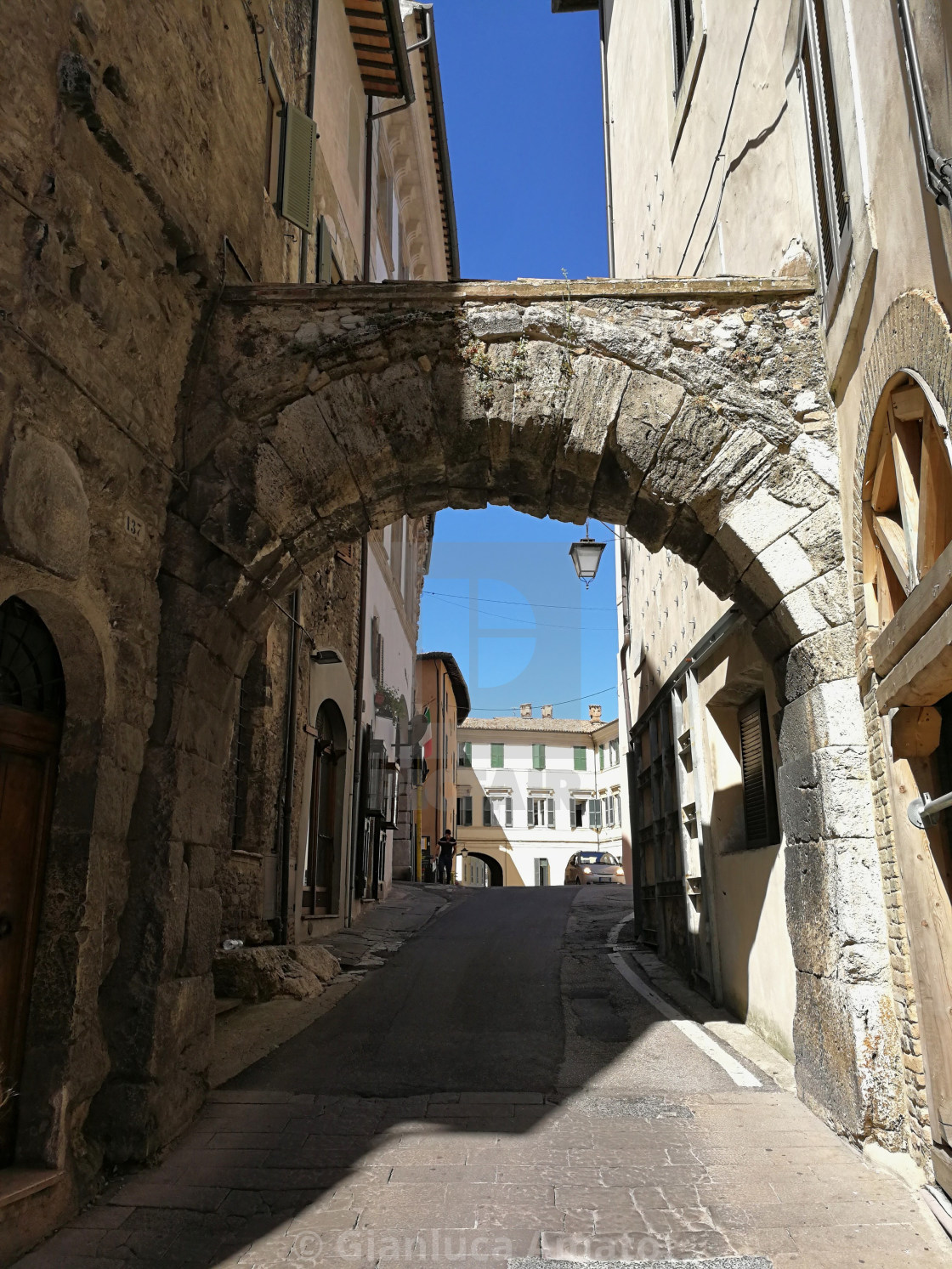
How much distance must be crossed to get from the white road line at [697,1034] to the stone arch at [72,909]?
9.55 ft

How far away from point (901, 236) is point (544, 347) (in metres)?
1.98

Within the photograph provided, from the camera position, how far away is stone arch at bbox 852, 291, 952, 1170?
290 cm

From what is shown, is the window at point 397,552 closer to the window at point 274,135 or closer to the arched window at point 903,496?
the window at point 274,135

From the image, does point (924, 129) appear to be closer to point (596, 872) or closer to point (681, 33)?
point (681, 33)

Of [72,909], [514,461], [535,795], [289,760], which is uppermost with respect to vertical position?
[535,795]

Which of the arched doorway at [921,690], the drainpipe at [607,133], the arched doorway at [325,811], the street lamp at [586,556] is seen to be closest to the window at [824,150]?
the arched doorway at [921,690]

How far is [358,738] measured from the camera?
11.6 meters

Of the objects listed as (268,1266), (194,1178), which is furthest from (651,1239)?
(194,1178)

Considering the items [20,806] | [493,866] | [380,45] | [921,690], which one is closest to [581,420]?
[921,690]

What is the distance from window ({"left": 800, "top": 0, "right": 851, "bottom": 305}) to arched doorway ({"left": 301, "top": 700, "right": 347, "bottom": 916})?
20.6ft

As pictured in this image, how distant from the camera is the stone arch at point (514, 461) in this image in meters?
4.28

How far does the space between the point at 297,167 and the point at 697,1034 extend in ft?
21.5

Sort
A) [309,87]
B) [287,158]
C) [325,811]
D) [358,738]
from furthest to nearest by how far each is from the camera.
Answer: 1. [358,738]
2. [325,811]
3. [309,87]
4. [287,158]

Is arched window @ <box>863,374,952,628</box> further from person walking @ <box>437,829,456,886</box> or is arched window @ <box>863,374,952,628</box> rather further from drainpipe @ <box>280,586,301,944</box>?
person walking @ <box>437,829,456,886</box>
